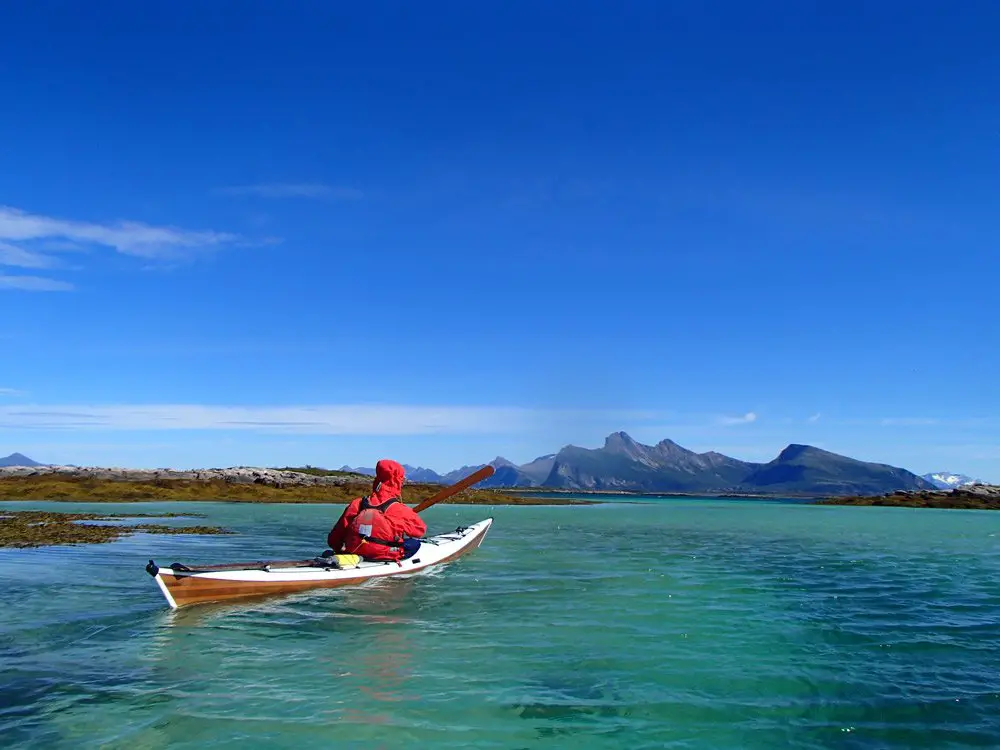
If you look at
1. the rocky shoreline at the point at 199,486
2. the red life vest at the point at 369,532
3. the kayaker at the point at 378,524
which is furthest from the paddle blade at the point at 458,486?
the rocky shoreline at the point at 199,486

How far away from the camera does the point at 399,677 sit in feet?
37.4

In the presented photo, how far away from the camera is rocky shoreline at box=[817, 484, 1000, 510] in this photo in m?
114

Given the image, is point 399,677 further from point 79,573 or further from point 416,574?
point 79,573

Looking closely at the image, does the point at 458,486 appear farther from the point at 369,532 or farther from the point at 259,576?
the point at 259,576

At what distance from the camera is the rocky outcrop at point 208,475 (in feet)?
303

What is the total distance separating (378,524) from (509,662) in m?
9.59

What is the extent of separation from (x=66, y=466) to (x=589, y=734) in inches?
4621

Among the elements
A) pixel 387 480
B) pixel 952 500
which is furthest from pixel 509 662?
pixel 952 500

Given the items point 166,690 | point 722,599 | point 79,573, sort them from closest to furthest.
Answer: point 166,690
point 722,599
point 79,573

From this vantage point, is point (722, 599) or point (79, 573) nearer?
point (722, 599)

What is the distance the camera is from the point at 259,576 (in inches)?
696

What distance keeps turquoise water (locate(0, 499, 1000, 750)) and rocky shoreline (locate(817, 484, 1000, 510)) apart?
10949cm

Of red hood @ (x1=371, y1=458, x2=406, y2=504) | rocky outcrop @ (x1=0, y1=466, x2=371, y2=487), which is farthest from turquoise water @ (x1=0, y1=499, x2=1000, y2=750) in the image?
rocky outcrop @ (x1=0, y1=466, x2=371, y2=487)

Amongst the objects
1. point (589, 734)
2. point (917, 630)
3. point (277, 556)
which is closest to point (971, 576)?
Result: point (917, 630)
